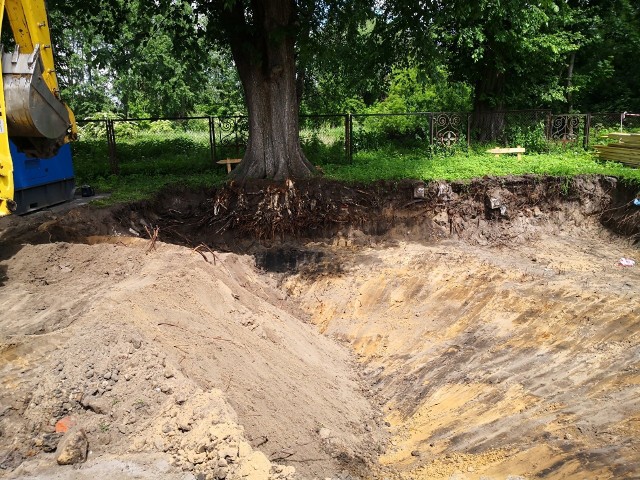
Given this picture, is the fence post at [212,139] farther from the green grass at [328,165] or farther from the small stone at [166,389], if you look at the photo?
the small stone at [166,389]

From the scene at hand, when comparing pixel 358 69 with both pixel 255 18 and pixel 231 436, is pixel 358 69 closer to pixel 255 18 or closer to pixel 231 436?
pixel 255 18

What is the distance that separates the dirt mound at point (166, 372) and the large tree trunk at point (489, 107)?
10997 mm

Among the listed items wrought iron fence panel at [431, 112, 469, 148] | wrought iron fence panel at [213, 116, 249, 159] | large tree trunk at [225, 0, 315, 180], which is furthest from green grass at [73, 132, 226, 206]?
wrought iron fence panel at [431, 112, 469, 148]

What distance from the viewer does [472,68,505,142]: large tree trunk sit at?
15875mm

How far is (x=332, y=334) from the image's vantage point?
27.8 feet

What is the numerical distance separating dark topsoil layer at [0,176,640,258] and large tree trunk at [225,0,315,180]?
2.95 ft

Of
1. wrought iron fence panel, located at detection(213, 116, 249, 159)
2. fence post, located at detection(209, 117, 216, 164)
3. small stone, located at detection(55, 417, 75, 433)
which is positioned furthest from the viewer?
wrought iron fence panel, located at detection(213, 116, 249, 159)

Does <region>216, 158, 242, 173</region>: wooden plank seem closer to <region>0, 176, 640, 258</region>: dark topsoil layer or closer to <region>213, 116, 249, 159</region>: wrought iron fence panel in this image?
<region>213, 116, 249, 159</region>: wrought iron fence panel

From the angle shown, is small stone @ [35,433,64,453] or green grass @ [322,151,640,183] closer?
small stone @ [35,433,64,453]

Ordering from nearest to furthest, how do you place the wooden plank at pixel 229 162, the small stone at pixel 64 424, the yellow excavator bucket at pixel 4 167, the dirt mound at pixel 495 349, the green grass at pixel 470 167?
the small stone at pixel 64 424 < the dirt mound at pixel 495 349 < the yellow excavator bucket at pixel 4 167 < the green grass at pixel 470 167 < the wooden plank at pixel 229 162

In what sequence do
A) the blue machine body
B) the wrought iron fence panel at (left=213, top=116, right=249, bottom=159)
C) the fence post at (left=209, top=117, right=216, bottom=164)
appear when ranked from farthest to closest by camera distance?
the wrought iron fence panel at (left=213, top=116, right=249, bottom=159) → the fence post at (left=209, top=117, right=216, bottom=164) → the blue machine body

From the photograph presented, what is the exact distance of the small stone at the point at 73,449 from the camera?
12.5ft

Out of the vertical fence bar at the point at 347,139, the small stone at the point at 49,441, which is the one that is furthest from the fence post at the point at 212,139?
the small stone at the point at 49,441

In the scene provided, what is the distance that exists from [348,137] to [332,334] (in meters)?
7.58
